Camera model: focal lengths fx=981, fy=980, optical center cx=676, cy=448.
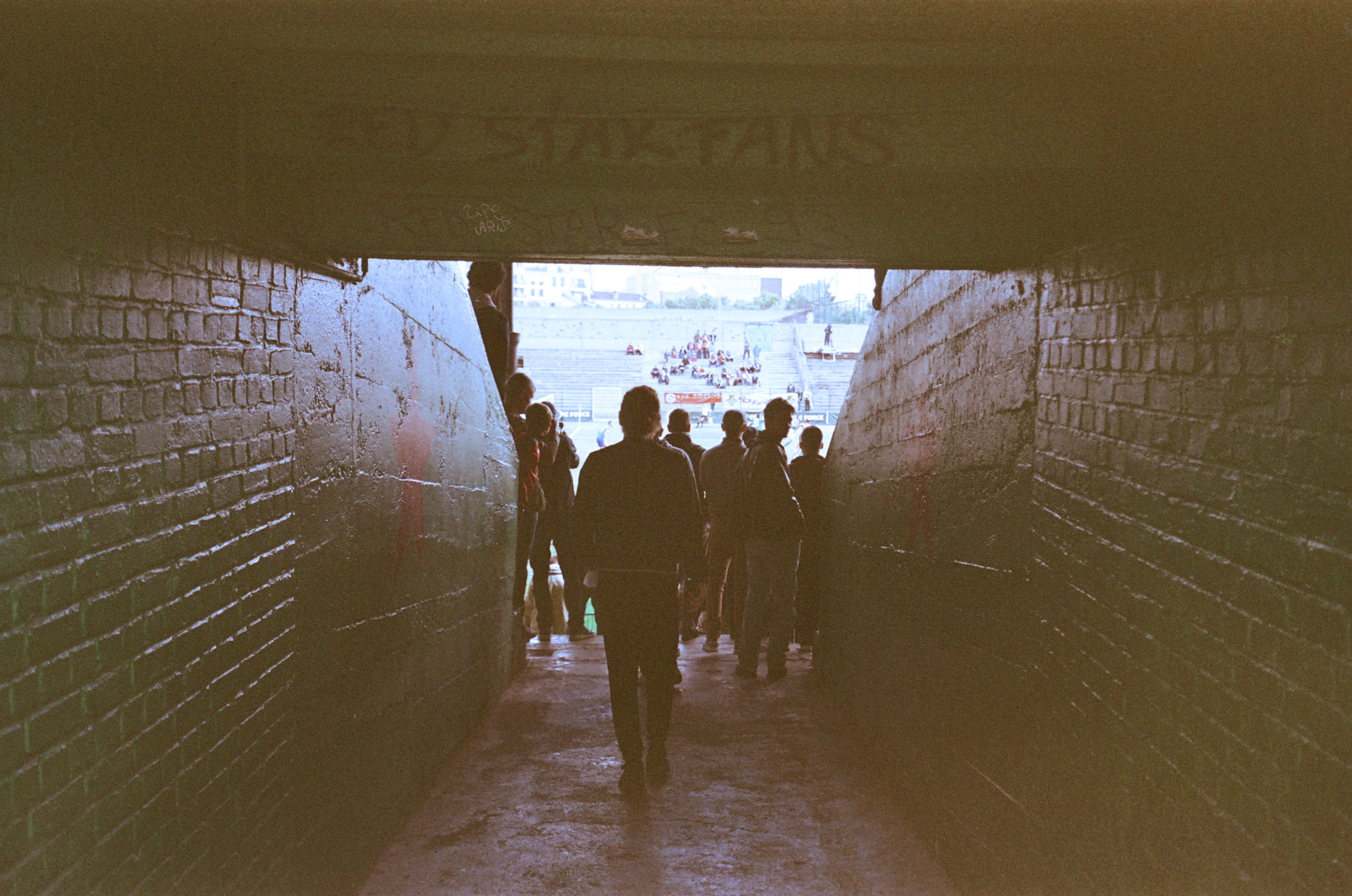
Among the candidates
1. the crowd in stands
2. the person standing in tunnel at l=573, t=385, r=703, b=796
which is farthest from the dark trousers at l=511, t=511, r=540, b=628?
the crowd in stands

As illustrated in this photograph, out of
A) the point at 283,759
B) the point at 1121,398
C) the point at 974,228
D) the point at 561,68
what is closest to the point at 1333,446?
the point at 1121,398

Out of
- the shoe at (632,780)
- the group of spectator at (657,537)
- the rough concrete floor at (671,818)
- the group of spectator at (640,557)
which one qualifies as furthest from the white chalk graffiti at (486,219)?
the shoe at (632,780)

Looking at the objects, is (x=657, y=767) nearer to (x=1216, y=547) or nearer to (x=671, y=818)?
(x=671, y=818)

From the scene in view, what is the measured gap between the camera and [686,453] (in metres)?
6.44

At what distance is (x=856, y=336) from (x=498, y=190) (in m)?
32.4

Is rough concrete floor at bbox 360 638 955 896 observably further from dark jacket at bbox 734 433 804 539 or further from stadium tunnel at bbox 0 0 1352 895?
dark jacket at bbox 734 433 804 539

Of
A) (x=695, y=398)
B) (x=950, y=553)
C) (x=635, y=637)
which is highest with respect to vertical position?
(x=950, y=553)

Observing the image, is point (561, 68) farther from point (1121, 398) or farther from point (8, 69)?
point (1121, 398)

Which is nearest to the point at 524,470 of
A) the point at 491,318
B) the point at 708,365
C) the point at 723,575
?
the point at 491,318

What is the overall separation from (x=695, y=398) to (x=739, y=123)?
96.2 feet

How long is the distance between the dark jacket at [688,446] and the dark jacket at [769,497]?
2.89 ft

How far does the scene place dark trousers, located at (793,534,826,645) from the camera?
264 inches

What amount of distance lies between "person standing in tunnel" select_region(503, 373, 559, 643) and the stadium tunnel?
2525 millimetres

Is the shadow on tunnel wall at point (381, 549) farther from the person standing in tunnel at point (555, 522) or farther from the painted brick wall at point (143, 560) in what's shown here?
the person standing in tunnel at point (555, 522)
